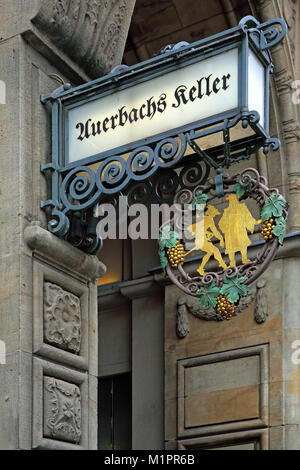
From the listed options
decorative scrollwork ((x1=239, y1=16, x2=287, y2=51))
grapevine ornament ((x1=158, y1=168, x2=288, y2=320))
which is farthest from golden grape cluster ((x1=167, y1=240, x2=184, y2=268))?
decorative scrollwork ((x1=239, y1=16, x2=287, y2=51))

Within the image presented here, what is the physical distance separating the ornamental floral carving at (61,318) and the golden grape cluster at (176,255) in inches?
27.4

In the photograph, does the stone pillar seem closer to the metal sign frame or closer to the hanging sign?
the metal sign frame

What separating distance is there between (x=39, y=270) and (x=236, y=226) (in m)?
1.24

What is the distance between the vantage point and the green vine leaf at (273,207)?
239 inches

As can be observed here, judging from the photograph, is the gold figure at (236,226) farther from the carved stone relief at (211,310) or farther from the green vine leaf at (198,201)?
the carved stone relief at (211,310)

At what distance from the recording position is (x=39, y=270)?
248 inches

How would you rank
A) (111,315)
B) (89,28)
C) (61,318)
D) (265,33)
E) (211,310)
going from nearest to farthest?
(265,33) → (61,318) → (89,28) → (211,310) → (111,315)

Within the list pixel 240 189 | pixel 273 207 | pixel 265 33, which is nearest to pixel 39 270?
pixel 240 189

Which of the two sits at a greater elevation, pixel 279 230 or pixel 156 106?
pixel 156 106

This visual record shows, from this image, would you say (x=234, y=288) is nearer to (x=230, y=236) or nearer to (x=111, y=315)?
(x=230, y=236)

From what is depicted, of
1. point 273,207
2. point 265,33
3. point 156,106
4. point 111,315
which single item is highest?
point 265,33

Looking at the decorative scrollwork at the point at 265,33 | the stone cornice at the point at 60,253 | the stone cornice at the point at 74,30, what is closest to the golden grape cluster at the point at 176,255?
the stone cornice at the point at 60,253

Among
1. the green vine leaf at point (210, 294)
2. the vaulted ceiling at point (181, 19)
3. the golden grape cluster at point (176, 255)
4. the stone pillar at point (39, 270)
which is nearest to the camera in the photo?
the stone pillar at point (39, 270)

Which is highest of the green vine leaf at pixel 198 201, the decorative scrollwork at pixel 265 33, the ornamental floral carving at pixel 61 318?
the decorative scrollwork at pixel 265 33
